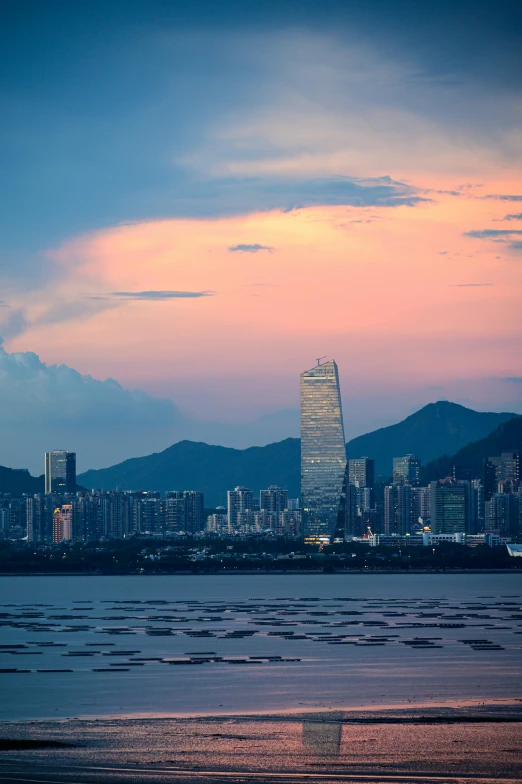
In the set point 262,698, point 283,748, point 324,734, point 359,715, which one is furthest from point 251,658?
point 283,748

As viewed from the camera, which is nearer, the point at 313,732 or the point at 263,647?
the point at 313,732

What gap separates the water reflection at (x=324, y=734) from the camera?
33.5 meters

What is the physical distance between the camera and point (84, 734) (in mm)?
37406

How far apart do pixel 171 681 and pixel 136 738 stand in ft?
54.4

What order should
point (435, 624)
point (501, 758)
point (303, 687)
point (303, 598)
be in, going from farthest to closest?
point (303, 598) → point (435, 624) → point (303, 687) → point (501, 758)

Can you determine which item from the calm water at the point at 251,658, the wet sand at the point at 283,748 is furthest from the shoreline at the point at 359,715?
the calm water at the point at 251,658

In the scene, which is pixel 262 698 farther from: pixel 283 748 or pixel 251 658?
pixel 251 658

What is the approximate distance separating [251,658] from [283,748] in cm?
2943

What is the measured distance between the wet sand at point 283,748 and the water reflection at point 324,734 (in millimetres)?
31

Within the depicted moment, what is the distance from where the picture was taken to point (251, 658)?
6294 cm

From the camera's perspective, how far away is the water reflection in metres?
33.5

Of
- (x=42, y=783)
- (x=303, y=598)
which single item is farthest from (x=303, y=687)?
(x=303, y=598)

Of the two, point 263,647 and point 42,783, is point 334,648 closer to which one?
point 263,647

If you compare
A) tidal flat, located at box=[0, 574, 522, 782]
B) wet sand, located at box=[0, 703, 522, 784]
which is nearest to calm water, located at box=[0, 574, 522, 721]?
tidal flat, located at box=[0, 574, 522, 782]
